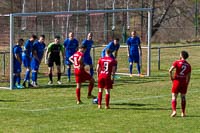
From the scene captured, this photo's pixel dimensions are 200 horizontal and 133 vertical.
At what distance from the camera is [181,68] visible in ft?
59.9

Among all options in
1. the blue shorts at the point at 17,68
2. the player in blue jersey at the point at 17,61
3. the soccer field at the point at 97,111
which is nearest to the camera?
the soccer field at the point at 97,111

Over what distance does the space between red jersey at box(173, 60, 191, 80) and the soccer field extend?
108cm

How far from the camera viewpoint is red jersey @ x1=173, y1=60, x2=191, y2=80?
59.8 ft

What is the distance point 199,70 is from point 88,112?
15.0 metres

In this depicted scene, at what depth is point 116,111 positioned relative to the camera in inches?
760

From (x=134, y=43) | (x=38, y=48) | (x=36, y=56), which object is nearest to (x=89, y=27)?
(x=134, y=43)

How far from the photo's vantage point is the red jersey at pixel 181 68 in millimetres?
18234

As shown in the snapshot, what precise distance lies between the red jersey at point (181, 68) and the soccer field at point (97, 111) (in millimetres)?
1078

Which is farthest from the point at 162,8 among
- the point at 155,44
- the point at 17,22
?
the point at 17,22

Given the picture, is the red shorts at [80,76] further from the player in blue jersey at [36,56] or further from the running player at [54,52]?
the running player at [54,52]

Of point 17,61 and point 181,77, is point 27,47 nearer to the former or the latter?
point 17,61

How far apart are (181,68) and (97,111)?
9.01 feet

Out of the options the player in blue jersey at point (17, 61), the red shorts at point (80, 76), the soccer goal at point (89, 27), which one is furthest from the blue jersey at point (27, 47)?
the soccer goal at point (89, 27)

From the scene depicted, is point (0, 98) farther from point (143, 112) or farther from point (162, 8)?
point (162, 8)
